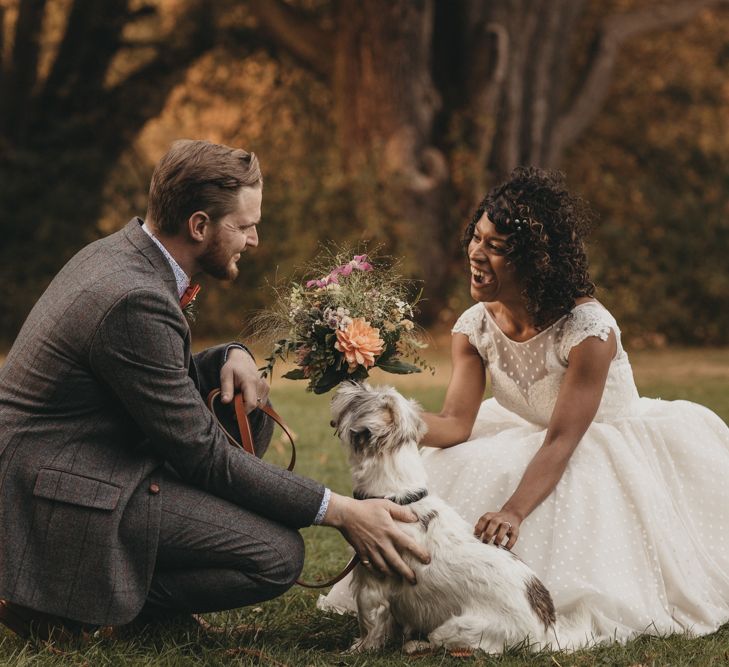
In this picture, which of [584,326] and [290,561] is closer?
[290,561]

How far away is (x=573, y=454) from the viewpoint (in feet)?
14.4

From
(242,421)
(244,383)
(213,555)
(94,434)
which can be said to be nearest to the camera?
(94,434)

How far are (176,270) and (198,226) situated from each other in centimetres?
18

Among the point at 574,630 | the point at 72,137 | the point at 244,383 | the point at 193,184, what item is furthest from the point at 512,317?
the point at 72,137

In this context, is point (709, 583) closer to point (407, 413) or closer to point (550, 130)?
point (407, 413)

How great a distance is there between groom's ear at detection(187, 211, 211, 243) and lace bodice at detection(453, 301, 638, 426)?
→ 1614mm

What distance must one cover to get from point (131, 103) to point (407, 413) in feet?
53.7

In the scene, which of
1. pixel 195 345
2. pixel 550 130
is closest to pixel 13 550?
pixel 195 345

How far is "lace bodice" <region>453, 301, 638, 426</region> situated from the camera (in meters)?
4.38

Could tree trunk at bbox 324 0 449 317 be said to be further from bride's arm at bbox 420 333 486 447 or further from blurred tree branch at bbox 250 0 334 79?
bride's arm at bbox 420 333 486 447

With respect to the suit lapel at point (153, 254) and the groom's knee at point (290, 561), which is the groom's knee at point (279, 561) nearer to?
the groom's knee at point (290, 561)

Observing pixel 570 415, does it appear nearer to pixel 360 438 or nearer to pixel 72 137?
pixel 360 438

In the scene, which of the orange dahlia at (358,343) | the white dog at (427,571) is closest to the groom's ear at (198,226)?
the orange dahlia at (358,343)

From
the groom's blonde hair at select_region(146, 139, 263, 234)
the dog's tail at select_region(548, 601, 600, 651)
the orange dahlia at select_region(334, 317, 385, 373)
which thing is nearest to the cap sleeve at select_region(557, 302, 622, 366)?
the orange dahlia at select_region(334, 317, 385, 373)
